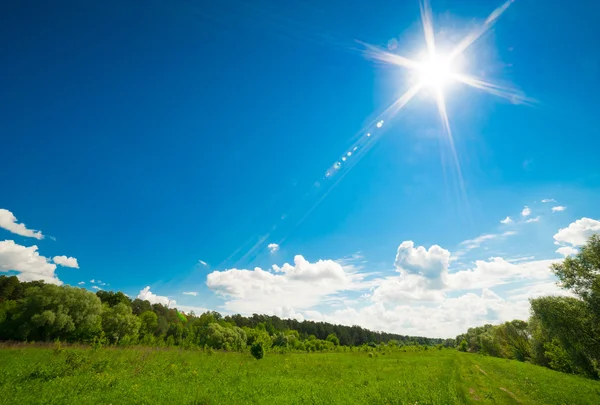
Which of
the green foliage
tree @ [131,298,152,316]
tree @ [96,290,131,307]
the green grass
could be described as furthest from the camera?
tree @ [131,298,152,316]

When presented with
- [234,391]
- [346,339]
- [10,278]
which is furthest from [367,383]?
[346,339]

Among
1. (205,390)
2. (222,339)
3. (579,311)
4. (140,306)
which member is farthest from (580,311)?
(140,306)

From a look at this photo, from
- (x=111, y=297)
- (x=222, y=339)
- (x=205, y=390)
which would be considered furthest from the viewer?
(x=111, y=297)

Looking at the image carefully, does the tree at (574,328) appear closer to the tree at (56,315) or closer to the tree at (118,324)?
the tree at (118,324)

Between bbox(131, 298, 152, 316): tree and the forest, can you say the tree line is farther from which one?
bbox(131, 298, 152, 316): tree

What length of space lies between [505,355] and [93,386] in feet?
409

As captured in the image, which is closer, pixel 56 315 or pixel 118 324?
pixel 56 315

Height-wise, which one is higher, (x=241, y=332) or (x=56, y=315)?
Result: (x=56, y=315)

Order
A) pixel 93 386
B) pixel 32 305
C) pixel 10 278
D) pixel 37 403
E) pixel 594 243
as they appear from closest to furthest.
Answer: pixel 37 403
pixel 93 386
pixel 594 243
pixel 32 305
pixel 10 278

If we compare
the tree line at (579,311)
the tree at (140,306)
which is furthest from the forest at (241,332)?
the tree at (140,306)

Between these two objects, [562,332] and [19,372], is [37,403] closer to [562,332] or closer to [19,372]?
[19,372]

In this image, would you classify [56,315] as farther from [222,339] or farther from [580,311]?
[580,311]

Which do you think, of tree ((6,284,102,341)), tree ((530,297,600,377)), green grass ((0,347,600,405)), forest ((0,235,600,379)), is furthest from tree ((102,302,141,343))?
tree ((530,297,600,377))

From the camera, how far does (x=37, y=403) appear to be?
13.1 meters
